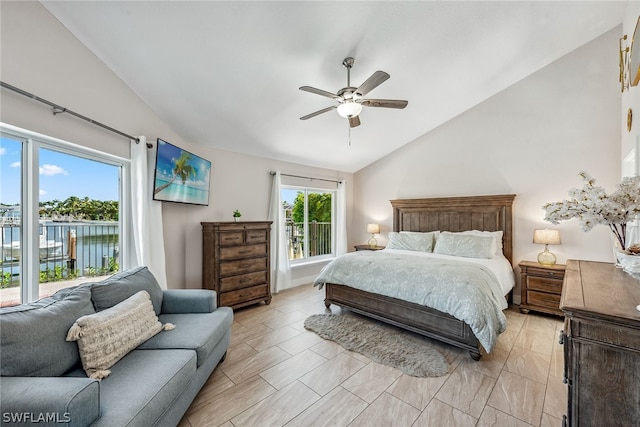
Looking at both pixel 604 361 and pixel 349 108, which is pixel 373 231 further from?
pixel 604 361

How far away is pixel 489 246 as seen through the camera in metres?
3.68

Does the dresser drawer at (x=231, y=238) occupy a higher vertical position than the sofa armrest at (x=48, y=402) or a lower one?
higher

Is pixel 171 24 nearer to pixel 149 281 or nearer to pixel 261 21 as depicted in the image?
pixel 261 21

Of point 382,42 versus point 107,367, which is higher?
point 382,42

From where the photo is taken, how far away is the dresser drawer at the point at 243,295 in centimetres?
349

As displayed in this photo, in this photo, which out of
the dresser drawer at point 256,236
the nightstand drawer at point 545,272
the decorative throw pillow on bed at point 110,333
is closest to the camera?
the decorative throw pillow on bed at point 110,333

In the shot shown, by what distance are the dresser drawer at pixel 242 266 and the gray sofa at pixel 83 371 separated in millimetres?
1316

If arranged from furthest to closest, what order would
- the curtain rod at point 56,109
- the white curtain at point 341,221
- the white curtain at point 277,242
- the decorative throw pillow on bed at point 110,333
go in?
the white curtain at point 341,221 < the white curtain at point 277,242 < the curtain rod at point 56,109 < the decorative throw pillow on bed at point 110,333

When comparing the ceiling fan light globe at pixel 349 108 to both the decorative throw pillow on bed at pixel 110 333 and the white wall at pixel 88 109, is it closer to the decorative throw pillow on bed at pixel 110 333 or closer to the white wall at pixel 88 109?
the white wall at pixel 88 109

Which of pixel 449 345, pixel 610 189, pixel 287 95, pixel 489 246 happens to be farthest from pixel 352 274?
pixel 610 189

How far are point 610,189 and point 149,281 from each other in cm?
534

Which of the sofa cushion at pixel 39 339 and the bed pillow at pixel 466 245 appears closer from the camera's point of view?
the sofa cushion at pixel 39 339

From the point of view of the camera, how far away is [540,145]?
381cm

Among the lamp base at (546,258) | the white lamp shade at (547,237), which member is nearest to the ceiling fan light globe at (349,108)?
the white lamp shade at (547,237)
